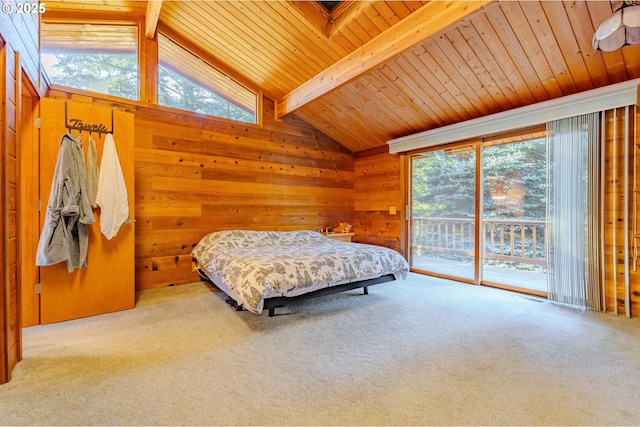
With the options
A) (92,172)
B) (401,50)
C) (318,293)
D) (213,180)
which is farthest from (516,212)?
(92,172)

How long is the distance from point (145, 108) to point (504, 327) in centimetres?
451

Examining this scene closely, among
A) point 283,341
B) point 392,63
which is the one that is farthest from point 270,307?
point 392,63

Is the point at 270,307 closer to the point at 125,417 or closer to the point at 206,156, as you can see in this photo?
the point at 125,417

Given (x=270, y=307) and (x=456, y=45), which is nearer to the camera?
(x=270, y=307)

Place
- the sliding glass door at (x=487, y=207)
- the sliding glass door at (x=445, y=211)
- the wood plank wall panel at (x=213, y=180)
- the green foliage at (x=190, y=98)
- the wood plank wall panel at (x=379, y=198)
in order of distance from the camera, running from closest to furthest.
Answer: the wood plank wall panel at (x=213, y=180), the green foliage at (x=190, y=98), the sliding glass door at (x=487, y=207), the sliding glass door at (x=445, y=211), the wood plank wall panel at (x=379, y=198)

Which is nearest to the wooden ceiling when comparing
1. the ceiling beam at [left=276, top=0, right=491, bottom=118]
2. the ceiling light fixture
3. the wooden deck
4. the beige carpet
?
the ceiling beam at [left=276, top=0, right=491, bottom=118]

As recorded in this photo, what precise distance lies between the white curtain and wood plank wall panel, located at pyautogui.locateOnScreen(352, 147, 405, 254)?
2.00 metres

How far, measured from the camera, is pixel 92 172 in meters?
2.57

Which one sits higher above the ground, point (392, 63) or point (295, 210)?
→ point (392, 63)

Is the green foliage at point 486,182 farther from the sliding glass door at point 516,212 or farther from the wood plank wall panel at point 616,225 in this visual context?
the wood plank wall panel at point 616,225

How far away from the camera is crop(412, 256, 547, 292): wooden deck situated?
164 inches

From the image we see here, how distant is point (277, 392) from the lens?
1562mm

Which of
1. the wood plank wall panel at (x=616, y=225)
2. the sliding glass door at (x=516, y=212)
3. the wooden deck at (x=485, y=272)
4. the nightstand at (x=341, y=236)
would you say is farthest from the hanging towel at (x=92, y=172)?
the wood plank wall panel at (x=616, y=225)

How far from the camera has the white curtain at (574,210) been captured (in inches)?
111
